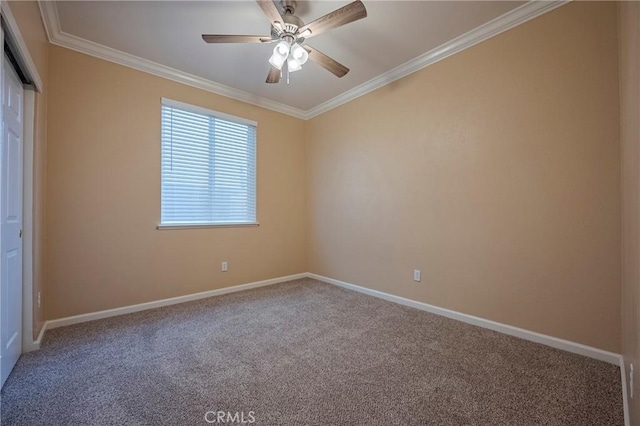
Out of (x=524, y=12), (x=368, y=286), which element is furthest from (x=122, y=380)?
(x=524, y=12)

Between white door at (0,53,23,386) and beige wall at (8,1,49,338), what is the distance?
0.22 metres

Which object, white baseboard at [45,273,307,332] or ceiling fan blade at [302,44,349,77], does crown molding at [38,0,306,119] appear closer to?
ceiling fan blade at [302,44,349,77]

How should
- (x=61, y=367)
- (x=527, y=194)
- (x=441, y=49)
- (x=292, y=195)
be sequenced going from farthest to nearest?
(x=292, y=195), (x=441, y=49), (x=527, y=194), (x=61, y=367)

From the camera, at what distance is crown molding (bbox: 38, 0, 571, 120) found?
86.5 inches

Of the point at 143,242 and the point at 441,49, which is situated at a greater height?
the point at 441,49

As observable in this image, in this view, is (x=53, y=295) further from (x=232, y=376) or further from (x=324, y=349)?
(x=324, y=349)

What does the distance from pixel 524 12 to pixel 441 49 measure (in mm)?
692

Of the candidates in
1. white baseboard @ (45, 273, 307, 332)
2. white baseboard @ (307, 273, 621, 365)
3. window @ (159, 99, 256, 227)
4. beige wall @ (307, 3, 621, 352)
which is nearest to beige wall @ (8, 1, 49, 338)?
white baseboard @ (45, 273, 307, 332)

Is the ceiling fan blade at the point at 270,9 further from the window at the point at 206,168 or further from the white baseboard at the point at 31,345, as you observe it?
the white baseboard at the point at 31,345

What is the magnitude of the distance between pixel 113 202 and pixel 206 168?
1.08m

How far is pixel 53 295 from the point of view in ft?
8.16

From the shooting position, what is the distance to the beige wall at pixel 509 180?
6.35ft

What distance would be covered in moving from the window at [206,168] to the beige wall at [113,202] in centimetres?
12

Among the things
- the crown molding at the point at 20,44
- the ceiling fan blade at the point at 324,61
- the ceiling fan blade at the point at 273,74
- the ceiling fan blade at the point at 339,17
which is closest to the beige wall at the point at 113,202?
the crown molding at the point at 20,44
